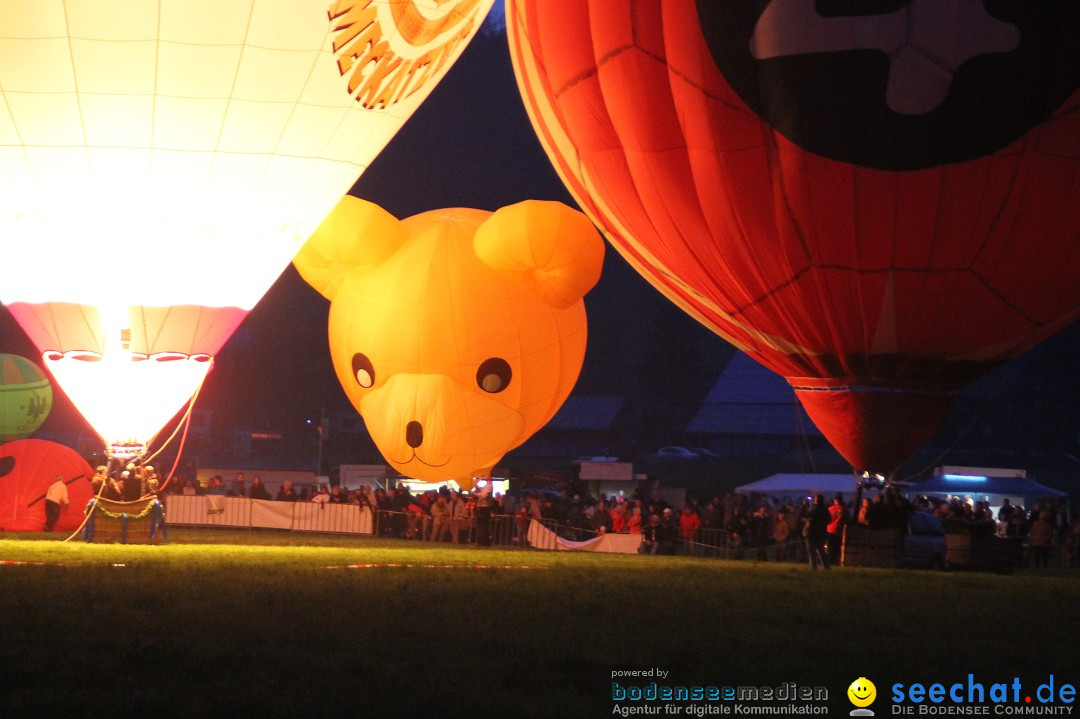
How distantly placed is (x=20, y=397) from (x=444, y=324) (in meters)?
13.1

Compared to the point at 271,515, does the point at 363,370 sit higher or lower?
higher

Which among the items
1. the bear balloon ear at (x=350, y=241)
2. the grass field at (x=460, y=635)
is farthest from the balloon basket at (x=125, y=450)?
the bear balloon ear at (x=350, y=241)

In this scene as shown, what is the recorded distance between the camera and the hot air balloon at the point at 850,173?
9.90m

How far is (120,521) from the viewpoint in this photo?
1491 cm

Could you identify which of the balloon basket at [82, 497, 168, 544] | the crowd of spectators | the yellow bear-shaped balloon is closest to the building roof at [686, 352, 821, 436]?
the crowd of spectators

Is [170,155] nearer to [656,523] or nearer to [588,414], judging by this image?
[656,523]

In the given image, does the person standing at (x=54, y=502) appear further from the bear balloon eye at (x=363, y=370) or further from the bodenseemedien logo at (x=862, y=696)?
the bodenseemedien logo at (x=862, y=696)

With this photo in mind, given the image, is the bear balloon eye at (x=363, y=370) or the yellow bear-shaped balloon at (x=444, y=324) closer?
the yellow bear-shaped balloon at (x=444, y=324)

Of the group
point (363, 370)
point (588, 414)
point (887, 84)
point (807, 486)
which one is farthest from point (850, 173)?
point (588, 414)

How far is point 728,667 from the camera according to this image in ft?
21.2

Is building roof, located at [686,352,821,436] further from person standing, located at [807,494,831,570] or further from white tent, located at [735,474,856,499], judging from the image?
person standing, located at [807,494,831,570]

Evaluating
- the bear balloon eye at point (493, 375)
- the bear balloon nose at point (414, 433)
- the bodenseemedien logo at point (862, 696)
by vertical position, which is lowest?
the bodenseemedien logo at point (862, 696)

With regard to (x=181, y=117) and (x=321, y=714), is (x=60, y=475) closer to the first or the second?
(x=181, y=117)

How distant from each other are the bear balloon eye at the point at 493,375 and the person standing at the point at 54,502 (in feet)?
17.3
